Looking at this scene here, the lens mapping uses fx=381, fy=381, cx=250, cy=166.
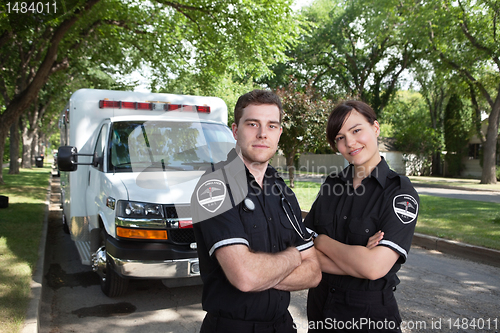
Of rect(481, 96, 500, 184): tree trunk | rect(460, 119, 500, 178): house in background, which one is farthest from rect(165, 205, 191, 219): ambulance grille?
rect(460, 119, 500, 178): house in background

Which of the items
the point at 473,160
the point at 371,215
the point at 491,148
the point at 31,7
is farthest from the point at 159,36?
the point at 473,160

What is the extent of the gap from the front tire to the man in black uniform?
2.88 m

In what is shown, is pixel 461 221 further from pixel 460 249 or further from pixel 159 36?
pixel 159 36

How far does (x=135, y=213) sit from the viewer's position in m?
4.09

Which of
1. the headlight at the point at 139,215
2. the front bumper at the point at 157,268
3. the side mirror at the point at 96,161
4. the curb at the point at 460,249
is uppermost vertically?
the side mirror at the point at 96,161

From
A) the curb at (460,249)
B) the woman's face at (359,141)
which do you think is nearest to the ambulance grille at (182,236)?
the woman's face at (359,141)

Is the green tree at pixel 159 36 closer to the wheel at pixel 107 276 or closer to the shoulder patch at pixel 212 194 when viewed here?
the wheel at pixel 107 276

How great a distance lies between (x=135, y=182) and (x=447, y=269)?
16.0ft

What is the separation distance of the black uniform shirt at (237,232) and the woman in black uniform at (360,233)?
29 cm

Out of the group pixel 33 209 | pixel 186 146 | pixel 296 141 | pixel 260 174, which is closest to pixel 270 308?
pixel 260 174

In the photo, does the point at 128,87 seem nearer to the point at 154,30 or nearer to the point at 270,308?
the point at 154,30

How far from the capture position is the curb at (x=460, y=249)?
6.29 metres

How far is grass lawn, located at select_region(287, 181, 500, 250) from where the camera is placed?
731cm

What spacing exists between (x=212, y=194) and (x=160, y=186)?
8.11 feet
